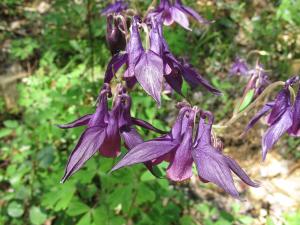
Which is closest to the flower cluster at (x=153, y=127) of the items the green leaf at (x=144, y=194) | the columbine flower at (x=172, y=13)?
the columbine flower at (x=172, y=13)

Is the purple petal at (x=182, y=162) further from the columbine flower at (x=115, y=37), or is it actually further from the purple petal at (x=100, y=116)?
the columbine flower at (x=115, y=37)

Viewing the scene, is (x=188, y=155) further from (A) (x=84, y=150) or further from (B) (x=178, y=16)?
(B) (x=178, y=16)

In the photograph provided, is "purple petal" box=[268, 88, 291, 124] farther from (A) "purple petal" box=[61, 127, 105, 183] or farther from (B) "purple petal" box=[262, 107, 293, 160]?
(A) "purple petal" box=[61, 127, 105, 183]

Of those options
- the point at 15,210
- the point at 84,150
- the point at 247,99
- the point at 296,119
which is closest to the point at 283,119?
the point at 296,119

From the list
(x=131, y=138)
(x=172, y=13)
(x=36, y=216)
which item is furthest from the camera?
(x=36, y=216)

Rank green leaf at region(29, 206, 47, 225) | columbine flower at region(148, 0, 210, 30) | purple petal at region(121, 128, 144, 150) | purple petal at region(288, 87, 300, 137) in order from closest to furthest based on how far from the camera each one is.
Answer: purple petal at region(121, 128, 144, 150) → purple petal at region(288, 87, 300, 137) → columbine flower at region(148, 0, 210, 30) → green leaf at region(29, 206, 47, 225)

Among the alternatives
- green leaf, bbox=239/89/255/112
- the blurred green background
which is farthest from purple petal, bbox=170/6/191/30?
green leaf, bbox=239/89/255/112
